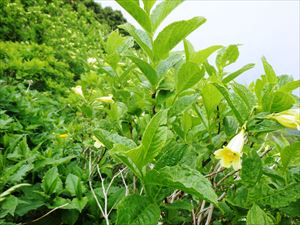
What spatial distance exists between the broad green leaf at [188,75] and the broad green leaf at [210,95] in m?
0.04

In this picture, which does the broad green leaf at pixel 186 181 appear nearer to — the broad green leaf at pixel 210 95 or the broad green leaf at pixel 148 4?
the broad green leaf at pixel 210 95

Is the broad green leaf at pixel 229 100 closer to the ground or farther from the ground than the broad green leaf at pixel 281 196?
farther from the ground

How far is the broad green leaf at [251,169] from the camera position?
806 mm

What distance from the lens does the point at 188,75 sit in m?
0.88

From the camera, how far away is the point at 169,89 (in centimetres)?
98

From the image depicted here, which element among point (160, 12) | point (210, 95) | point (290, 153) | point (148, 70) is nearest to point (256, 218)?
point (290, 153)

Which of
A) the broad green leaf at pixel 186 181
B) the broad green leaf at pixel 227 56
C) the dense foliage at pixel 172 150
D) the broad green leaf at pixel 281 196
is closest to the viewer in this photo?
the broad green leaf at pixel 186 181

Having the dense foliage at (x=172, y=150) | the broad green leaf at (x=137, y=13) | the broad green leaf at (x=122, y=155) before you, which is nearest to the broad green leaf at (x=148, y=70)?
the dense foliage at (x=172, y=150)

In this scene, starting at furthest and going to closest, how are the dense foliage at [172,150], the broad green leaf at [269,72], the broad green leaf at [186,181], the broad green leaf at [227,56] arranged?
the broad green leaf at [227,56] → the broad green leaf at [269,72] → the dense foliage at [172,150] → the broad green leaf at [186,181]

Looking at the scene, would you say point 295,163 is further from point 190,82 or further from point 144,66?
point 144,66

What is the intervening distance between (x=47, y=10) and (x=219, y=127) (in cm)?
615

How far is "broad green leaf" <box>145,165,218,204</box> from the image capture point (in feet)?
1.87

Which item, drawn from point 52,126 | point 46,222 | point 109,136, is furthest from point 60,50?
point 109,136

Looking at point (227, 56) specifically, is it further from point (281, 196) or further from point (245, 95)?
point (281, 196)
